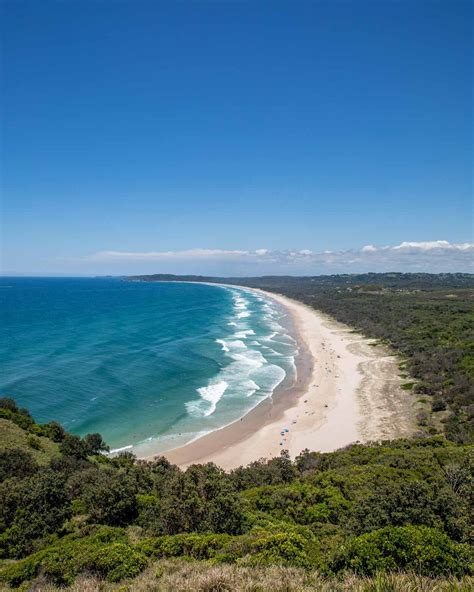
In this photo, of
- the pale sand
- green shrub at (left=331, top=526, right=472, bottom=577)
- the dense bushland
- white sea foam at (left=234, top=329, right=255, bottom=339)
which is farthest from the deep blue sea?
green shrub at (left=331, top=526, right=472, bottom=577)

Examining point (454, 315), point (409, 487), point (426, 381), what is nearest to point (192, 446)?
point (409, 487)

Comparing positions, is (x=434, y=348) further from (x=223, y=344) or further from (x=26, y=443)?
(x=26, y=443)

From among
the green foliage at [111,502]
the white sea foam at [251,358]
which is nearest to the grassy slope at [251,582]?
the green foliage at [111,502]

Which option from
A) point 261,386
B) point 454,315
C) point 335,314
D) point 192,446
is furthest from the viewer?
point 335,314

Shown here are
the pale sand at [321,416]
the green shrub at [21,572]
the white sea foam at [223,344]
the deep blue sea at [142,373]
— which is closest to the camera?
the green shrub at [21,572]

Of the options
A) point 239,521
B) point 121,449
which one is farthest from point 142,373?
point 239,521

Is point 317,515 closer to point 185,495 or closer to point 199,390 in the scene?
point 185,495

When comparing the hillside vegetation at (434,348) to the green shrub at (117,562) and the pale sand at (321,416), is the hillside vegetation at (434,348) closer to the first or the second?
the pale sand at (321,416)
